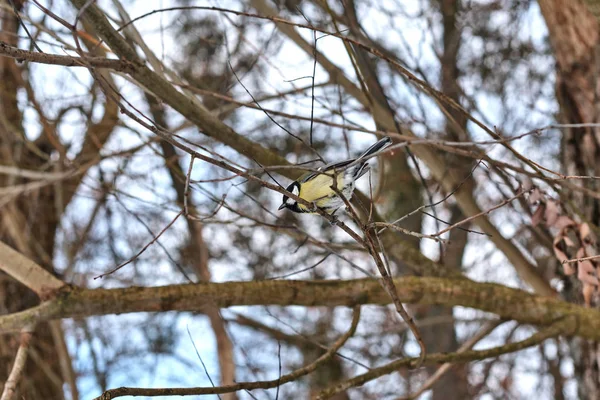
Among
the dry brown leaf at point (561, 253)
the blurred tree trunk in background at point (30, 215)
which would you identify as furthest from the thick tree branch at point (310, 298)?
the blurred tree trunk in background at point (30, 215)

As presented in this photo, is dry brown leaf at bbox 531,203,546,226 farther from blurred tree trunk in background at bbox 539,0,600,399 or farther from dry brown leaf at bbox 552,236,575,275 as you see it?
blurred tree trunk in background at bbox 539,0,600,399

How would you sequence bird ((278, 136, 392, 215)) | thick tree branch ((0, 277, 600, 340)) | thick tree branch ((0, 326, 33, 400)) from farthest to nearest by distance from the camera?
1. thick tree branch ((0, 277, 600, 340))
2. bird ((278, 136, 392, 215))
3. thick tree branch ((0, 326, 33, 400))

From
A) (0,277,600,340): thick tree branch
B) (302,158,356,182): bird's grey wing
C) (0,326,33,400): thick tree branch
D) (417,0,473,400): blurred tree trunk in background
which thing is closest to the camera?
(302,158,356,182): bird's grey wing

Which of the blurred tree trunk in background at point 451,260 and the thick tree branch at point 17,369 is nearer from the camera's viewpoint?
the thick tree branch at point 17,369

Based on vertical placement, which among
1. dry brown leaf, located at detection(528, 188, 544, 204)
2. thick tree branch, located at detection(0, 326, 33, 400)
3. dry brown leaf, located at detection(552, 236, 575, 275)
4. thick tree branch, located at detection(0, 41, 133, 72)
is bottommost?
thick tree branch, located at detection(0, 326, 33, 400)

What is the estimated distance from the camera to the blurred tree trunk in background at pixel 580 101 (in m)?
4.07

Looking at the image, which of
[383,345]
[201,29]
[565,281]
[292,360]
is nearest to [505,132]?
[565,281]

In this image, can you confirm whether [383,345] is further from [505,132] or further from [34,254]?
[34,254]

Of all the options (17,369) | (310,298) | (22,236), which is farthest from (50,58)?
(22,236)

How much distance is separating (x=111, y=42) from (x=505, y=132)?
4.03 m

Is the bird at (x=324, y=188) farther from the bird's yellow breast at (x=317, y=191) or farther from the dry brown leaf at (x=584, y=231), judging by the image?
the dry brown leaf at (x=584, y=231)

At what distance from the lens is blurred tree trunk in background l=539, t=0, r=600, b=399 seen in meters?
4.07

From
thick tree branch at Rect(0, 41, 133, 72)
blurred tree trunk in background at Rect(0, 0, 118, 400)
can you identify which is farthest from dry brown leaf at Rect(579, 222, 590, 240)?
blurred tree trunk in background at Rect(0, 0, 118, 400)

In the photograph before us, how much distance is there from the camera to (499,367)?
24.0 ft
